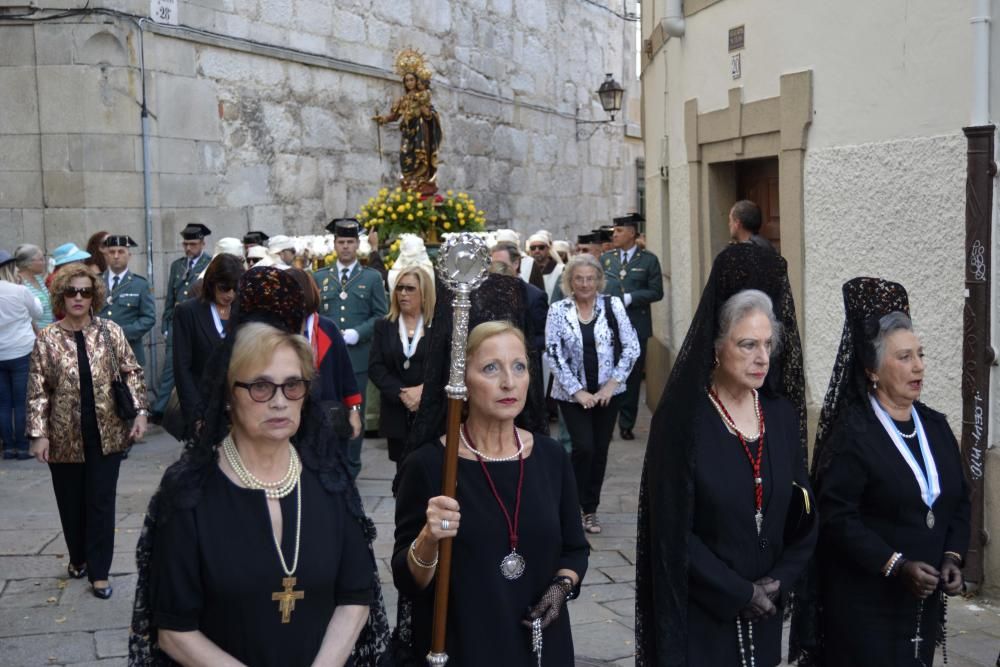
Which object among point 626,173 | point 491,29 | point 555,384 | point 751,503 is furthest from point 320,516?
point 626,173

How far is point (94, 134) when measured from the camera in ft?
41.0

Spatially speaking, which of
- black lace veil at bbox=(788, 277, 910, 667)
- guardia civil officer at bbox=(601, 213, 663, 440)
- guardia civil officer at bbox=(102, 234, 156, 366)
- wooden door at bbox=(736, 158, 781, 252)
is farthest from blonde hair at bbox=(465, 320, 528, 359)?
guardia civil officer at bbox=(102, 234, 156, 366)

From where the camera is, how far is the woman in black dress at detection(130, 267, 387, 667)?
322cm

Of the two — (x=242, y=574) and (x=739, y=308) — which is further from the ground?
(x=739, y=308)

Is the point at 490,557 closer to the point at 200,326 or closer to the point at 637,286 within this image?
the point at 200,326

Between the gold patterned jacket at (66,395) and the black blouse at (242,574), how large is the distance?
3.99 m

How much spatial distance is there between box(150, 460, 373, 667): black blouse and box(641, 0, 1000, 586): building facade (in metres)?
4.28

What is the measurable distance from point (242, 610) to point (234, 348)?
69 centimetres

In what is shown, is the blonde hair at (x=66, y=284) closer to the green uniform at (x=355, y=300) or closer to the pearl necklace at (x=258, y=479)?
the green uniform at (x=355, y=300)

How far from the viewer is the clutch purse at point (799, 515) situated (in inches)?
164

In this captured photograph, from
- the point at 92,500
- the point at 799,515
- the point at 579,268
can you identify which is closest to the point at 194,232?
the point at 579,268

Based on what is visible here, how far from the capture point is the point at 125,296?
11883 millimetres

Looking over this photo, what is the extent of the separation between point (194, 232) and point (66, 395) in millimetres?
5738

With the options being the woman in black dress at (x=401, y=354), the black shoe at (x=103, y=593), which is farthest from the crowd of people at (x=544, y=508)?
the woman in black dress at (x=401, y=354)
